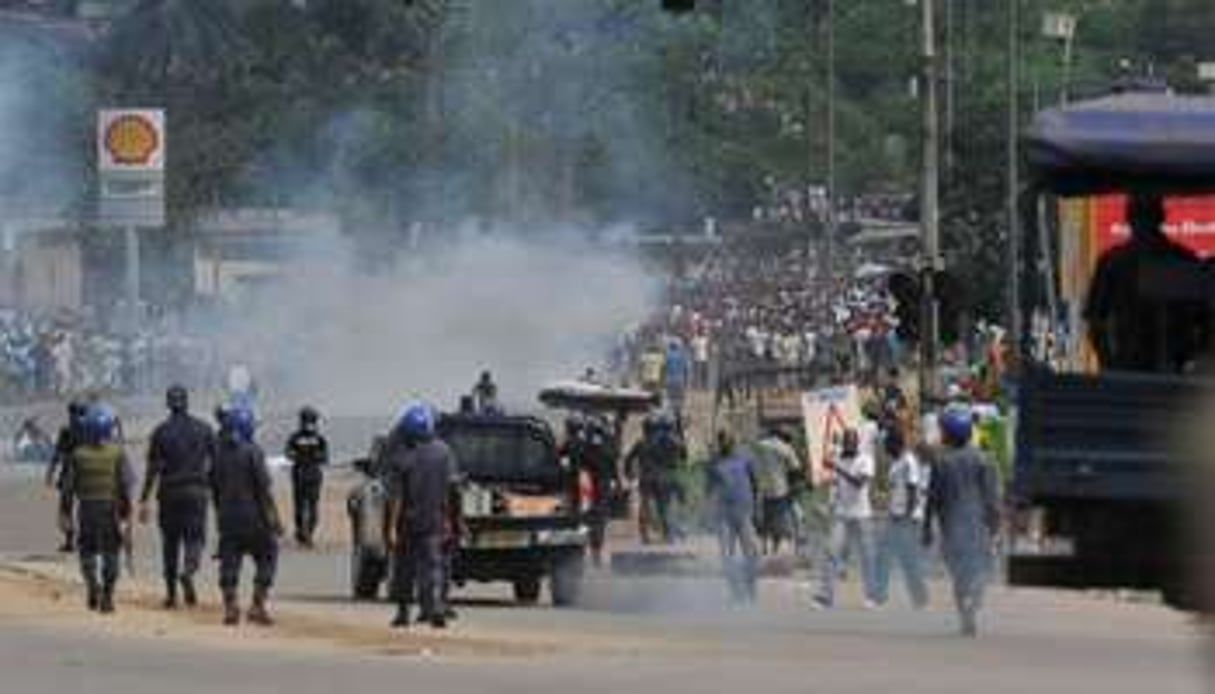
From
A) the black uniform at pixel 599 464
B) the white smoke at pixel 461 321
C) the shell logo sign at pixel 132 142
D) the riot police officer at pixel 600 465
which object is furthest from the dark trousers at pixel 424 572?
the white smoke at pixel 461 321

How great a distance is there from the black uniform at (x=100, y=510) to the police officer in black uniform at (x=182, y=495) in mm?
347

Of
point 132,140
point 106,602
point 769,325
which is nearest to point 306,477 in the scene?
point 132,140

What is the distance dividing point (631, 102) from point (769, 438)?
22487 mm

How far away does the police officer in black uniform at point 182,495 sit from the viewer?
23062mm

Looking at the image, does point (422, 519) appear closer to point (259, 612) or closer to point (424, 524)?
point (424, 524)

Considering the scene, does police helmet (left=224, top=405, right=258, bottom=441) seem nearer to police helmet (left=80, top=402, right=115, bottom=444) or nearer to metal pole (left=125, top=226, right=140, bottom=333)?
police helmet (left=80, top=402, right=115, bottom=444)

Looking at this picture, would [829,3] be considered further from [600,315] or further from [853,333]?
[600,315]

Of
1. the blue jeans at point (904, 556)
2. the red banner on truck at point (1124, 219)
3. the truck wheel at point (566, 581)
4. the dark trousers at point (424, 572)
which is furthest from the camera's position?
the blue jeans at point (904, 556)

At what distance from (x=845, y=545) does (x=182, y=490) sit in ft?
19.8

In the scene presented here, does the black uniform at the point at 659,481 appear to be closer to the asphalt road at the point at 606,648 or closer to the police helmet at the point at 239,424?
the asphalt road at the point at 606,648

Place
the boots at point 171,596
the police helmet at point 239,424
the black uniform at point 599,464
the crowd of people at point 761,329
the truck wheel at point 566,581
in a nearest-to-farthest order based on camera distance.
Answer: the police helmet at point 239,424 → the boots at point 171,596 → the truck wheel at point 566,581 → the black uniform at point 599,464 → the crowd of people at point 761,329

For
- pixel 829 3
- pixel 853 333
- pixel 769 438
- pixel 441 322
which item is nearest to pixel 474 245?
pixel 441 322

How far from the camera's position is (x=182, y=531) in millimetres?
22984

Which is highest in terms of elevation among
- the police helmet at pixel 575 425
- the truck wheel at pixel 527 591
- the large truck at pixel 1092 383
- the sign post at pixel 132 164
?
the sign post at pixel 132 164
